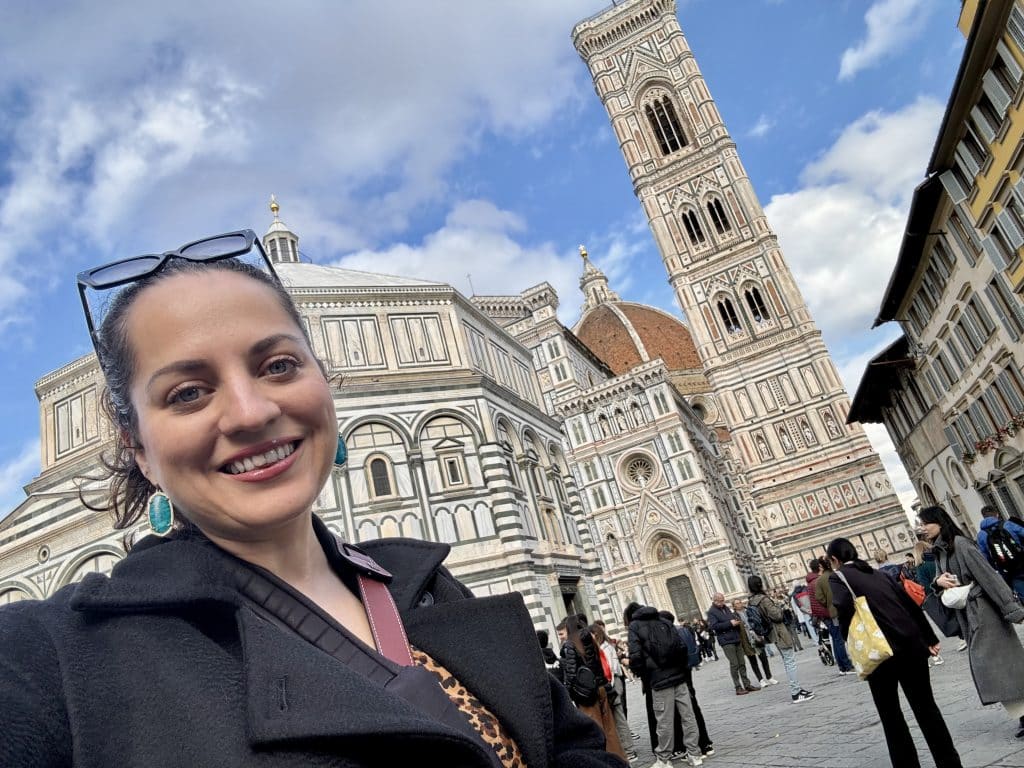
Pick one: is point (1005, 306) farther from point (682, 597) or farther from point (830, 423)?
point (830, 423)

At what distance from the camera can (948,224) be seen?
1884cm

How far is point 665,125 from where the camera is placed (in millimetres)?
53438

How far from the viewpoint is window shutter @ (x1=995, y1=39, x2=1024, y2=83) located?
45.5ft

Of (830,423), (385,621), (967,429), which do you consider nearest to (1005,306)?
(967,429)

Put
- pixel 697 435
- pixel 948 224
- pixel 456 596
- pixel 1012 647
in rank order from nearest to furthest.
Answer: pixel 456 596 → pixel 1012 647 → pixel 948 224 → pixel 697 435

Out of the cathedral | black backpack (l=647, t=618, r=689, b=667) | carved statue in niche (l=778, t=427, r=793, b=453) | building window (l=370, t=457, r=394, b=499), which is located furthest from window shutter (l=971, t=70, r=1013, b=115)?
carved statue in niche (l=778, t=427, r=793, b=453)

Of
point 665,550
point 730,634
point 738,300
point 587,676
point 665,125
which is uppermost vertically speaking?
point 665,125

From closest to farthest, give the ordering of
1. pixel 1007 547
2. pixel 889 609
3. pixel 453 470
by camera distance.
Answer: pixel 889 609 → pixel 1007 547 → pixel 453 470

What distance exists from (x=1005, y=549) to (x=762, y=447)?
39.1m

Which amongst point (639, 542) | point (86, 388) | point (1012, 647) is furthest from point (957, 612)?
point (639, 542)

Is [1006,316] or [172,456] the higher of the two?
[1006,316]

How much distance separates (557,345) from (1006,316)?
29652mm

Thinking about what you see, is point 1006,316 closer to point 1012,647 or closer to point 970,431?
point 970,431

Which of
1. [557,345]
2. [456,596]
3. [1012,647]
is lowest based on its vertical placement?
[1012,647]
